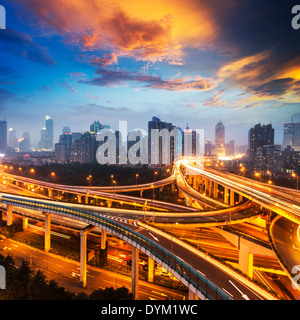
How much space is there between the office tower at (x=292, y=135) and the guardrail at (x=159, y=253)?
5374cm

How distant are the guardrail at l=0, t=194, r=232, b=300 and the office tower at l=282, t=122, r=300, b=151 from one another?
53739 mm

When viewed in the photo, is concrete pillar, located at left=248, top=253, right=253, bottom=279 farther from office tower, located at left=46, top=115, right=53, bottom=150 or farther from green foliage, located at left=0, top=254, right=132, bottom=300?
office tower, located at left=46, top=115, right=53, bottom=150

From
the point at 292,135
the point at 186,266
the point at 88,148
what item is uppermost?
the point at 292,135

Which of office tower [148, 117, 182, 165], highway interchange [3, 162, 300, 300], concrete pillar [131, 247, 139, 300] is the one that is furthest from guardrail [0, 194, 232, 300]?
office tower [148, 117, 182, 165]

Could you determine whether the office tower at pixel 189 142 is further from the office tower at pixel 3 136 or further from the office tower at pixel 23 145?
the office tower at pixel 23 145

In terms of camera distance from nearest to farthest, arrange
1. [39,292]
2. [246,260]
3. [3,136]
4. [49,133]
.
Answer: [39,292]
[246,260]
[3,136]
[49,133]

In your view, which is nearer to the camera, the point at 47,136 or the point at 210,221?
the point at 210,221

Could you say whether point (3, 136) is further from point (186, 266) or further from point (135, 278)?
point (186, 266)

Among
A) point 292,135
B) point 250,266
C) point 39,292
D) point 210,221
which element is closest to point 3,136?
point 39,292

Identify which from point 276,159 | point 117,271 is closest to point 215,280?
point 117,271

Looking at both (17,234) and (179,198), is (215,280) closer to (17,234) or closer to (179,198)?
(17,234)

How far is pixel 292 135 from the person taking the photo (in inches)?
1950

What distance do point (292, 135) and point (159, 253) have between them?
55.7 meters

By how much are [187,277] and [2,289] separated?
315 inches
